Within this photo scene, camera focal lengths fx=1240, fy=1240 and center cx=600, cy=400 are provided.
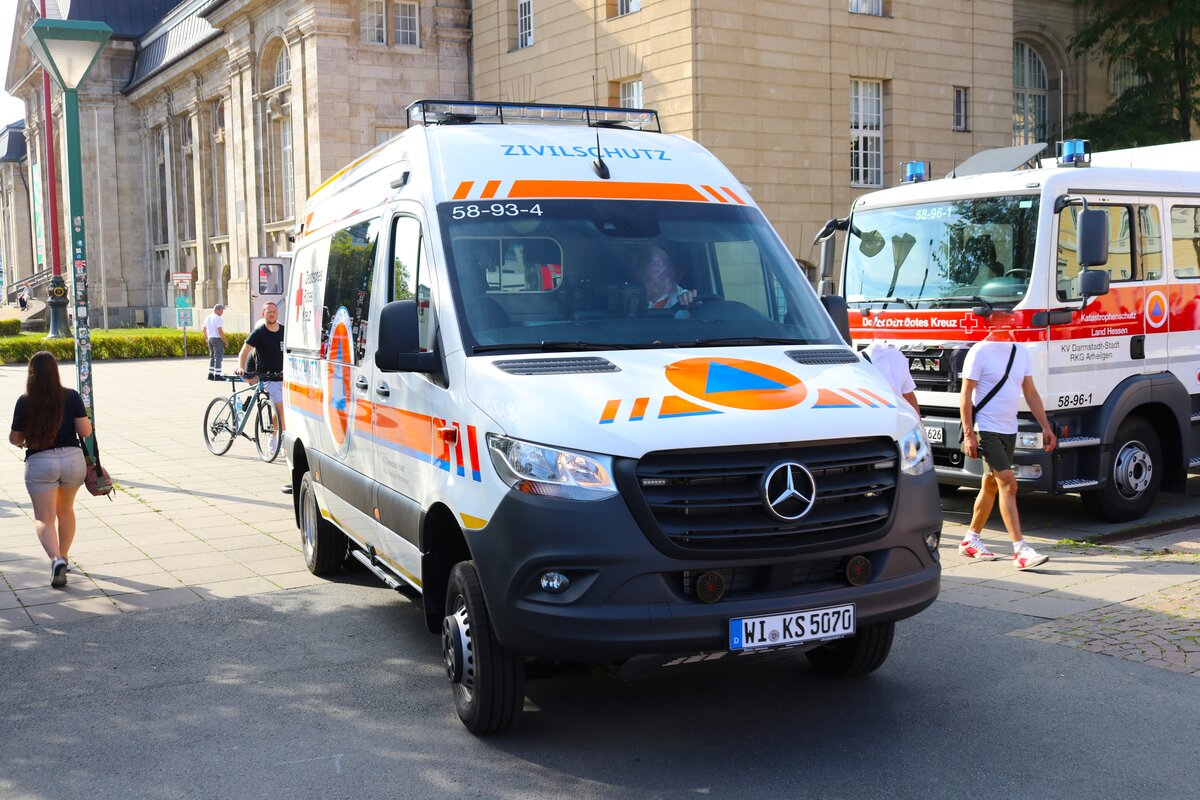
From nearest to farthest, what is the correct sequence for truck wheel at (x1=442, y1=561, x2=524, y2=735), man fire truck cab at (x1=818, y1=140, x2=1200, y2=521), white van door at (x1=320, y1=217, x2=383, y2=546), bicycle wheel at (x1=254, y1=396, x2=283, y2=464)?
1. truck wheel at (x1=442, y1=561, x2=524, y2=735)
2. white van door at (x1=320, y1=217, x2=383, y2=546)
3. man fire truck cab at (x1=818, y1=140, x2=1200, y2=521)
4. bicycle wheel at (x1=254, y1=396, x2=283, y2=464)

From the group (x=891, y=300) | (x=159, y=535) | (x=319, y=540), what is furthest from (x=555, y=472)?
(x=891, y=300)

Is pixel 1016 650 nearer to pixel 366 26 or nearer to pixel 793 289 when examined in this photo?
pixel 793 289

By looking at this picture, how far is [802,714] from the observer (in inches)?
217

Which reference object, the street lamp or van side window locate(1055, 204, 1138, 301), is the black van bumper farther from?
the street lamp

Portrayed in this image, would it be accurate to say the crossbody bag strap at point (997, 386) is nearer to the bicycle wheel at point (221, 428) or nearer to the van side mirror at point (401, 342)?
the van side mirror at point (401, 342)

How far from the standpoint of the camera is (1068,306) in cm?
967

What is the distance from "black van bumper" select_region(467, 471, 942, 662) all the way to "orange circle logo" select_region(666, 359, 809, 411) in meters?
0.61

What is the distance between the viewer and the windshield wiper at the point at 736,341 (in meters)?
5.53

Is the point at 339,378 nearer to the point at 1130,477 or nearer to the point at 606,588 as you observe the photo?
the point at 606,588

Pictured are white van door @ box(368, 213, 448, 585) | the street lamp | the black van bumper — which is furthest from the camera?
the street lamp

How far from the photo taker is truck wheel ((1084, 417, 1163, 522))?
1006 cm

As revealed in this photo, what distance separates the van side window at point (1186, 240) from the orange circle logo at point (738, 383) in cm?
684

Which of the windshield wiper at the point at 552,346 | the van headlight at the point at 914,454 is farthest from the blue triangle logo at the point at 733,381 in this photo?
the van headlight at the point at 914,454

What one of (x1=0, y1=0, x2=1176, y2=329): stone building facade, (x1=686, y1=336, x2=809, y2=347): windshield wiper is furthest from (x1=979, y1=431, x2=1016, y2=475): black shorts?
(x1=0, y1=0, x2=1176, y2=329): stone building facade
